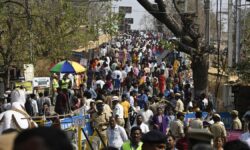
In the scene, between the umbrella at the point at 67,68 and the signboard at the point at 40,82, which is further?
the signboard at the point at 40,82

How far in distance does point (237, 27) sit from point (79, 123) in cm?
1462

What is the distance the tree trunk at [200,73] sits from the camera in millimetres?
23250

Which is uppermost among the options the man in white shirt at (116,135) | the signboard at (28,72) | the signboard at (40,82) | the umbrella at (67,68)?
the umbrella at (67,68)

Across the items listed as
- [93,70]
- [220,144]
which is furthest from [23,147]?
[93,70]

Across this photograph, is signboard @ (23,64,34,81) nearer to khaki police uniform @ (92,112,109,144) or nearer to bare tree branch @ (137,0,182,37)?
bare tree branch @ (137,0,182,37)

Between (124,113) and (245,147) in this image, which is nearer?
(245,147)

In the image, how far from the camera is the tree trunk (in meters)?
23.2

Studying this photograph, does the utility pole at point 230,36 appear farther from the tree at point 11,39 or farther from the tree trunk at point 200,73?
the tree at point 11,39

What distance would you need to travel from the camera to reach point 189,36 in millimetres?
23078

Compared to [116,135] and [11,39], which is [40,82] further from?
[116,135]

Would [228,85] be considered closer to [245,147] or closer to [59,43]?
[59,43]

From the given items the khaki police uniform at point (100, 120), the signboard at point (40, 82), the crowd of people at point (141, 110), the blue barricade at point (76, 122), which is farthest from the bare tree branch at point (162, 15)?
the blue barricade at point (76, 122)

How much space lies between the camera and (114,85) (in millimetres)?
29109

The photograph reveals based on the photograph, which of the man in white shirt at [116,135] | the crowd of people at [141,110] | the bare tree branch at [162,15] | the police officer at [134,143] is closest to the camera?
the crowd of people at [141,110]
